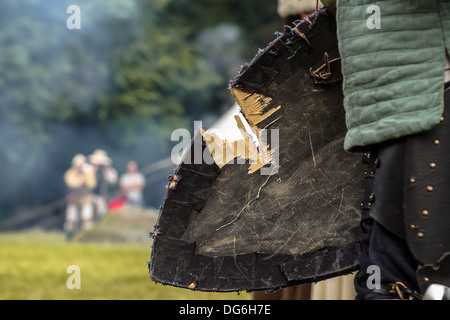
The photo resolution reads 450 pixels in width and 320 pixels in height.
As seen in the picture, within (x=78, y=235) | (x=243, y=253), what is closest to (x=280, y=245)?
(x=243, y=253)

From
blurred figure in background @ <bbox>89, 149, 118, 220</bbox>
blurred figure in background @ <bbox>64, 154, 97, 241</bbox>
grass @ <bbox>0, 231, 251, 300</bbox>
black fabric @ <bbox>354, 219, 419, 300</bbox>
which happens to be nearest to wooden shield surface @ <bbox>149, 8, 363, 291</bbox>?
black fabric @ <bbox>354, 219, 419, 300</bbox>

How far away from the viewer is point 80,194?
1412 centimetres

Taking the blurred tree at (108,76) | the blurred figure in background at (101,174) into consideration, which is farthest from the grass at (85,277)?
the blurred tree at (108,76)

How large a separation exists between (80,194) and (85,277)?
8.74 metres

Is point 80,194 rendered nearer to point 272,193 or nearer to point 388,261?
point 272,193

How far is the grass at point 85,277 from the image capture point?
430cm

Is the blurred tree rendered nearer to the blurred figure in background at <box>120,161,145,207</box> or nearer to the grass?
the blurred figure in background at <box>120,161,145,207</box>

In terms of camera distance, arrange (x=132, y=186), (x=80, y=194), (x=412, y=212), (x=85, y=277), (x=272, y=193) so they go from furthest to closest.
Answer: (x=132, y=186) → (x=80, y=194) → (x=85, y=277) → (x=272, y=193) → (x=412, y=212)

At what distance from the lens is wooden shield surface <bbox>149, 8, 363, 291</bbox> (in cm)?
204

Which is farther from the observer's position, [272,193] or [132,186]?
[132,186]

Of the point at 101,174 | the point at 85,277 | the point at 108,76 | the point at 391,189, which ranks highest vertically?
the point at 108,76

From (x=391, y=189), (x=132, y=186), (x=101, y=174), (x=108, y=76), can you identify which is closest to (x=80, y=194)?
(x=101, y=174)
